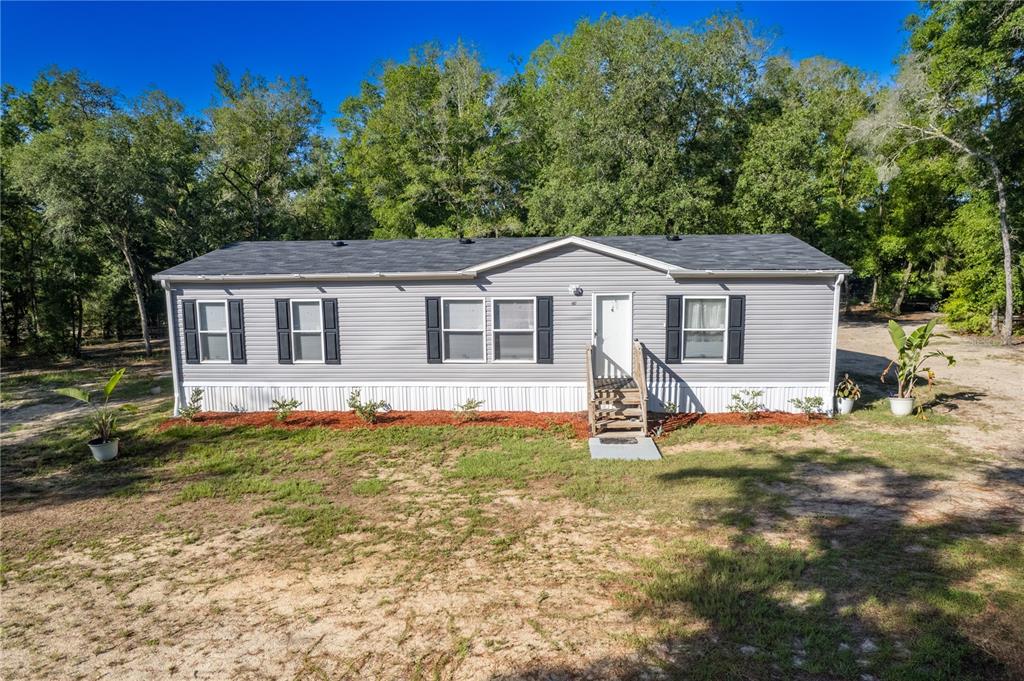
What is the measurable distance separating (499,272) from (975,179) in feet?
69.6

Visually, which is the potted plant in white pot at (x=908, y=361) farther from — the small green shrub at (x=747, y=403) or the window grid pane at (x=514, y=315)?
the window grid pane at (x=514, y=315)

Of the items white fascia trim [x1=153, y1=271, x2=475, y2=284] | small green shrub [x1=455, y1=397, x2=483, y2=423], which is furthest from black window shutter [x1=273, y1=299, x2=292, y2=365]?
small green shrub [x1=455, y1=397, x2=483, y2=423]

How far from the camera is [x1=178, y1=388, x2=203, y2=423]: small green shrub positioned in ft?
40.8

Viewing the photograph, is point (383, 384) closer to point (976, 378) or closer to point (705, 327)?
point (705, 327)

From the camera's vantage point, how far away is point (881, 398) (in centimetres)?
1333

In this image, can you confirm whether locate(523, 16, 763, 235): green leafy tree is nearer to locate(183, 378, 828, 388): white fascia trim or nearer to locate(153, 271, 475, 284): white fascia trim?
locate(183, 378, 828, 388): white fascia trim

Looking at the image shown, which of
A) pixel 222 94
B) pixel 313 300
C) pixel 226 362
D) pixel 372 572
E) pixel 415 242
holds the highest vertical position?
pixel 222 94

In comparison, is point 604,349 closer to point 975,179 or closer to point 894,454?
point 894,454

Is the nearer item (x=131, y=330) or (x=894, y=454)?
(x=894, y=454)

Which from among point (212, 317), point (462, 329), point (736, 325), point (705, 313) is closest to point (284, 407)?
point (212, 317)

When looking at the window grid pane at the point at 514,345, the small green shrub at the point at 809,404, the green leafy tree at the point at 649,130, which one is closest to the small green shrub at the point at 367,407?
the window grid pane at the point at 514,345

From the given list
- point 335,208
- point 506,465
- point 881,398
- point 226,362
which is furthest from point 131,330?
point 881,398

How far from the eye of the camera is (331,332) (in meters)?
12.8

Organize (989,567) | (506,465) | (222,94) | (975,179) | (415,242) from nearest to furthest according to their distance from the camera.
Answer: (989,567) < (506,465) < (415,242) < (975,179) < (222,94)
